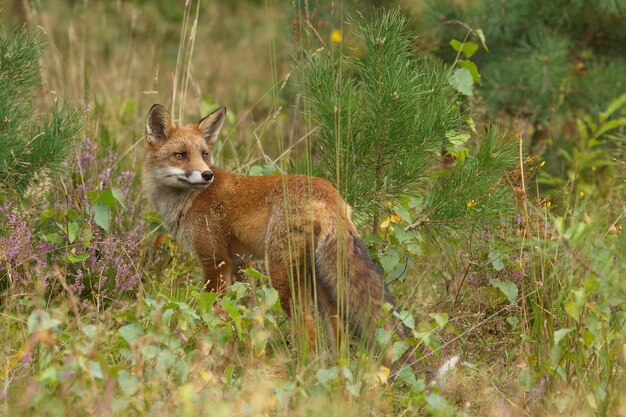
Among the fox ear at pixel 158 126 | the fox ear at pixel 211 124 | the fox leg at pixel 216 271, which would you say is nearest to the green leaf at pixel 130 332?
the fox leg at pixel 216 271

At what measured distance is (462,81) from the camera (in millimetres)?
5383

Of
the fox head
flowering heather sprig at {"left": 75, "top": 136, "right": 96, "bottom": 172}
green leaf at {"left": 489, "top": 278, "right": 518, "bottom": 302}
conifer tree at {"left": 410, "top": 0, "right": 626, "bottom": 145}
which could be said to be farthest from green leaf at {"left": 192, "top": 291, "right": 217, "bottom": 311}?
conifer tree at {"left": 410, "top": 0, "right": 626, "bottom": 145}

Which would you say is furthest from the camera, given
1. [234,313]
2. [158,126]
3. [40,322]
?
[158,126]

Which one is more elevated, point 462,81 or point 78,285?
point 462,81

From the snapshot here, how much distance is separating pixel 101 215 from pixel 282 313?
144 centimetres

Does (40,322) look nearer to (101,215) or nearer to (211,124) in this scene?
(101,215)

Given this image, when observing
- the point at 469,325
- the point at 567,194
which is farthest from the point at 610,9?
the point at 469,325

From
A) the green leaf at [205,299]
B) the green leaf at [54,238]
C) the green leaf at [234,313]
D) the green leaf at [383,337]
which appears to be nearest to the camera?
the green leaf at [383,337]

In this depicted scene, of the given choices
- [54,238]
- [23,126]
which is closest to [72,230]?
[54,238]

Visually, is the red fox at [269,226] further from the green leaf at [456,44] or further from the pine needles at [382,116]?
the green leaf at [456,44]

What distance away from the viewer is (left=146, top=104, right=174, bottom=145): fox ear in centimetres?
602

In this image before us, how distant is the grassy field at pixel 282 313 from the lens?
384 centimetres

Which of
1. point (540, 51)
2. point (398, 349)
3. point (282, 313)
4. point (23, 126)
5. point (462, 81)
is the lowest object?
point (282, 313)

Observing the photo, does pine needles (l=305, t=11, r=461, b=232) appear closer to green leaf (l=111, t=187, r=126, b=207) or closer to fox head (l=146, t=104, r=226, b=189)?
fox head (l=146, t=104, r=226, b=189)
